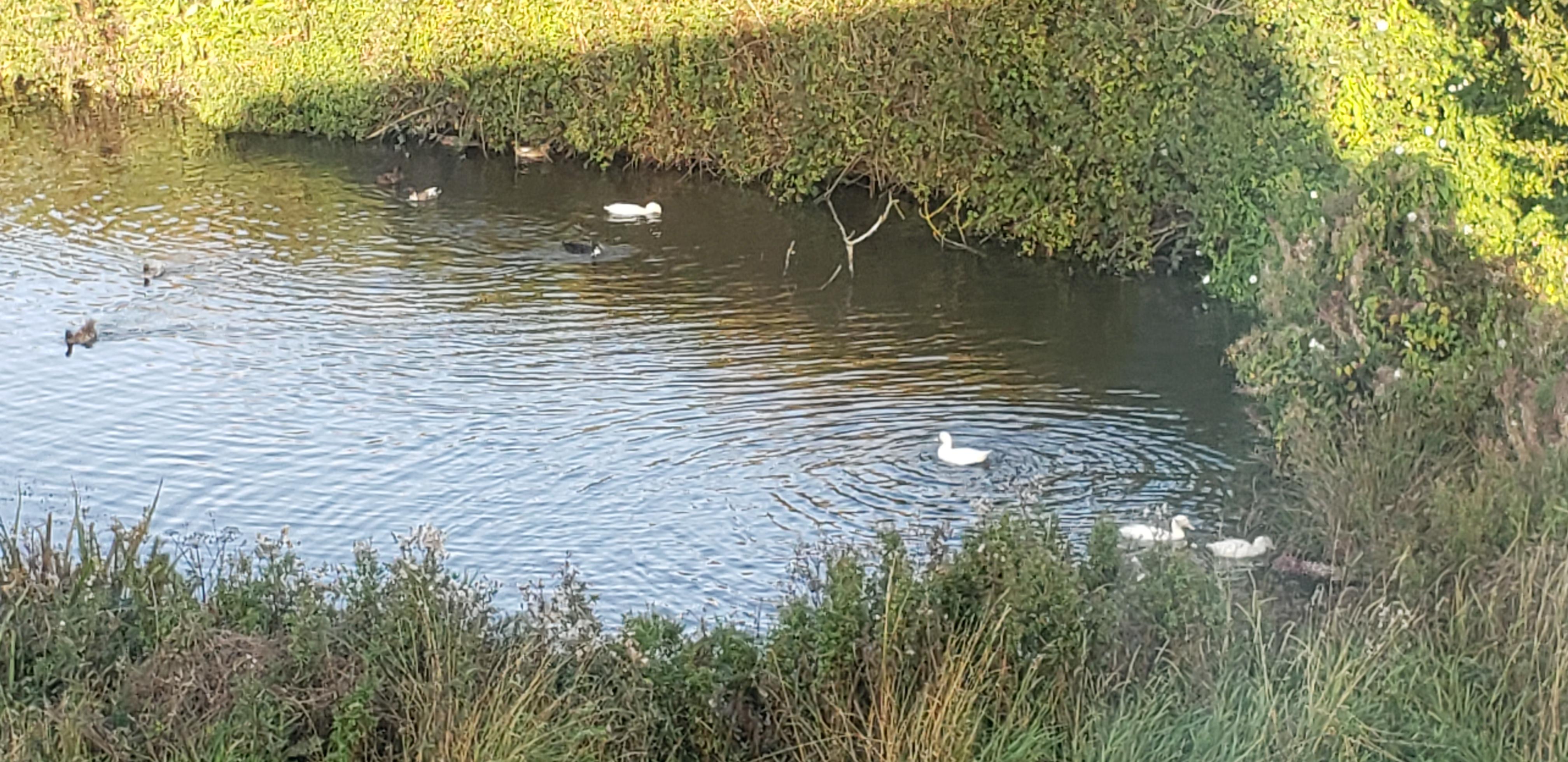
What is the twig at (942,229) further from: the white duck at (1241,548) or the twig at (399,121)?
the white duck at (1241,548)

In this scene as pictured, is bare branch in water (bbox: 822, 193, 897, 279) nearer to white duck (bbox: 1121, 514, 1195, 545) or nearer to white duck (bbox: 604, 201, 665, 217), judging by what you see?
white duck (bbox: 604, 201, 665, 217)

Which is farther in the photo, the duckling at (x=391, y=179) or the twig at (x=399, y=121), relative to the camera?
the twig at (x=399, y=121)

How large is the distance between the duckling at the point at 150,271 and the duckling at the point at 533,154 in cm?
554

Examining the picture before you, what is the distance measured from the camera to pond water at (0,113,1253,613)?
816 centimetres

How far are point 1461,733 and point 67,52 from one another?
21.5 m

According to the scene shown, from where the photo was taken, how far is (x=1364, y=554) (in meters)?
6.42

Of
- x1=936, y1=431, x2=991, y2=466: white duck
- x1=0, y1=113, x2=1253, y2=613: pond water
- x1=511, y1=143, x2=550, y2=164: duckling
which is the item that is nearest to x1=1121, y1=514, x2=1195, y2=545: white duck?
x1=0, y1=113, x2=1253, y2=613: pond water

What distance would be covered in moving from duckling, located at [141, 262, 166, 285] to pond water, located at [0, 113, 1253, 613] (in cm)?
14

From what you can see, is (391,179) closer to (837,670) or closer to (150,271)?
(150,271)

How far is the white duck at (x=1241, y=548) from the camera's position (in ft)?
23.1

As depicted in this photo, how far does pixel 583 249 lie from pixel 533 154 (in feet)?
15.8

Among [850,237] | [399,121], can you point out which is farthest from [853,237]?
[399,121]

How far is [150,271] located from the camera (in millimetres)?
12977

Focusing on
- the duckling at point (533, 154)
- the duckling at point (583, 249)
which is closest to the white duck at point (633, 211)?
the duckling at point (583, 249)
